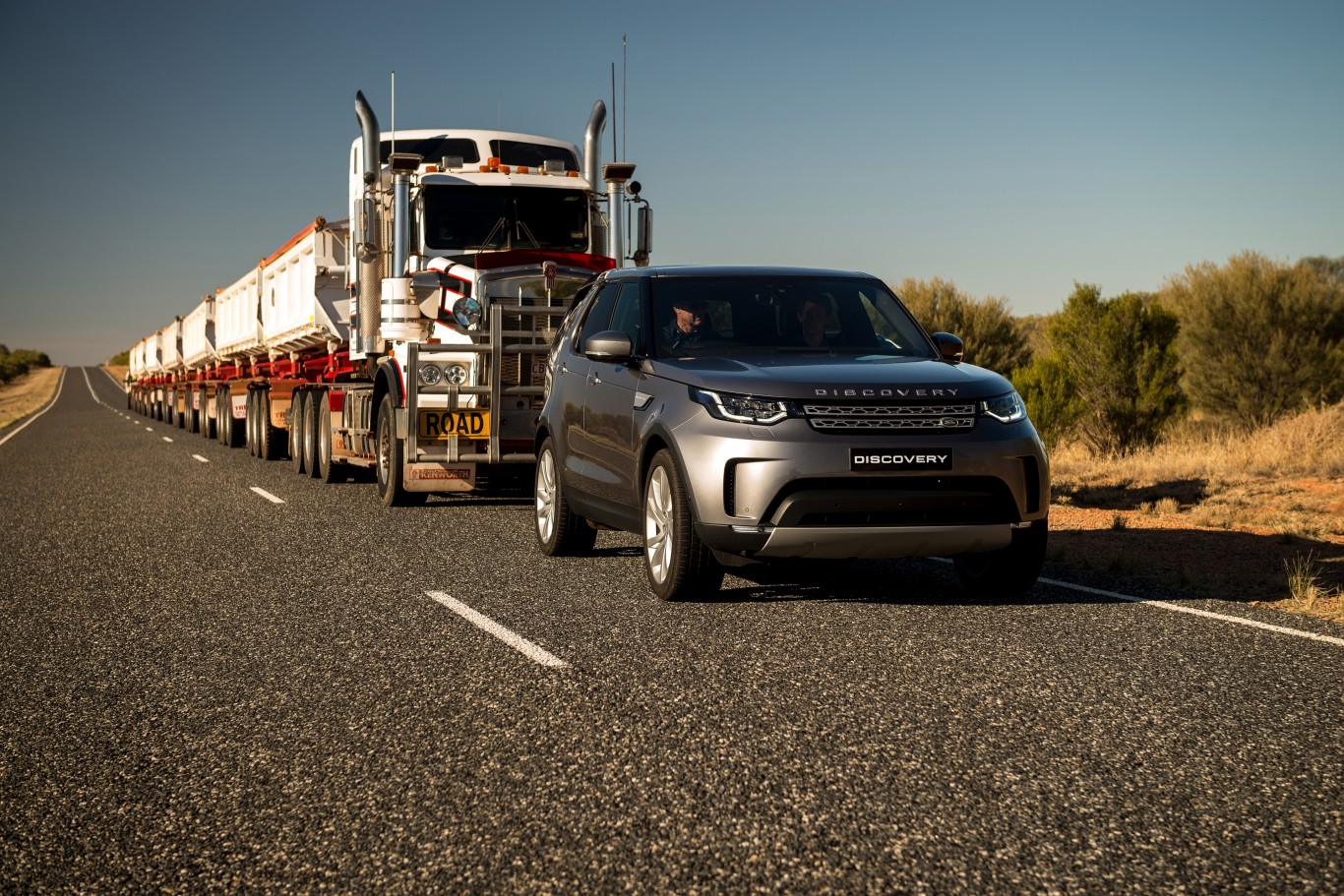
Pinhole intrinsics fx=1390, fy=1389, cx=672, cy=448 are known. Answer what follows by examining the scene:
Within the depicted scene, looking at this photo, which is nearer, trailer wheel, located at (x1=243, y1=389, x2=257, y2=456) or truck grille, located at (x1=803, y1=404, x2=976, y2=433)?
truck grille, located at (x1=803, y1=404, x2=976, y2=433)

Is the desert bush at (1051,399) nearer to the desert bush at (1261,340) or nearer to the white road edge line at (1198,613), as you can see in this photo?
the desert bush at (1261,340)

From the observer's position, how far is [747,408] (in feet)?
23.3

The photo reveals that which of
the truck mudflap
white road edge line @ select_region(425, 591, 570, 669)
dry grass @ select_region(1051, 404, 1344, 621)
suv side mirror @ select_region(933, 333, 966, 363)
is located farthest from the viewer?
the truck mudflap

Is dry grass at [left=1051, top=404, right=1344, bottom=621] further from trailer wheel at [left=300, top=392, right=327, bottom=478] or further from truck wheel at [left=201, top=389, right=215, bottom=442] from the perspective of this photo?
truck wheel at [left=201, top=389, right=215, bottom=442]

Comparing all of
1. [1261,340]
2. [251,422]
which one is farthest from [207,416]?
[1261,340]

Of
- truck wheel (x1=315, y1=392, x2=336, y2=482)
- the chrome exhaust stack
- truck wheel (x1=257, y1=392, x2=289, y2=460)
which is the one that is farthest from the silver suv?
truck wheel (x1=257, y1=392, x2=289, y2=460)

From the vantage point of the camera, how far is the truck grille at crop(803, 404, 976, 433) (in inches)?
276

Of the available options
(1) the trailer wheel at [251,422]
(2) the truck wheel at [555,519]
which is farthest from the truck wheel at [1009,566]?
(1) the trailer wheel at [251,422]

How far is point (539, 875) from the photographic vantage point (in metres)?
3.60

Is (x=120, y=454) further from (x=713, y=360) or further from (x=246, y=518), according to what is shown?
(x=713, y=360)

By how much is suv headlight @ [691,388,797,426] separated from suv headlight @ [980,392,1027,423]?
107cm

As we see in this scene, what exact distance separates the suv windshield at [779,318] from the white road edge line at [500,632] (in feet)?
6.16

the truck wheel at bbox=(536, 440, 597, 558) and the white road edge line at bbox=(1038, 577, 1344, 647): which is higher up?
the truck wheel at bbox=(536, 440, 597, 558)

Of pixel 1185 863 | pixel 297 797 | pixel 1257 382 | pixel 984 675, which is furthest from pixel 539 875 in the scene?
pixel 1257 382
